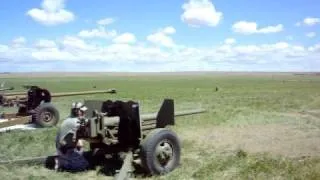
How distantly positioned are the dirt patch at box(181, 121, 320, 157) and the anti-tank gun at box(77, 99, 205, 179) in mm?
3128

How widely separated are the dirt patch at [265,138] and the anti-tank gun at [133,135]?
10.3ft

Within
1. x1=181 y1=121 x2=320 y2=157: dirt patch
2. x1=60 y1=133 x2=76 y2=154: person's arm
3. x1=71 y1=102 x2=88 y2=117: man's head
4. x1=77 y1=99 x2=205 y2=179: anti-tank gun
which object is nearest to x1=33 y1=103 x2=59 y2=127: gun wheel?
x1=181 y1=121 x2=320 y2=157: dirt patch

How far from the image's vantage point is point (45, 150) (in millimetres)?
13523

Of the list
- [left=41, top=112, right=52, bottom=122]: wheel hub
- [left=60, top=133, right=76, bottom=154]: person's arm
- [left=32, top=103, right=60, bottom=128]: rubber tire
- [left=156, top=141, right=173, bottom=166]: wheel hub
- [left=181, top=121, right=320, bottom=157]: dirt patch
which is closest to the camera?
[left=156, top=141, right=173, bottom=166]: wheel hub

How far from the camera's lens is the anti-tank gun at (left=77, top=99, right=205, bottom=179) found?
1002 cm

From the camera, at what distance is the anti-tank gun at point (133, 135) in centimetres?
1002

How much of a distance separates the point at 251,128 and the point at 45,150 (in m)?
8.02

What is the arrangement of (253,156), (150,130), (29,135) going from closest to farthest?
(150,130) < (253,156) < (29,135)

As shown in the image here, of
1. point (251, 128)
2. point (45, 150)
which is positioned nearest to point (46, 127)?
point (45, 150)

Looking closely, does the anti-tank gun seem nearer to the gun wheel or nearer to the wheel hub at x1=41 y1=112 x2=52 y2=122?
the gun wheel

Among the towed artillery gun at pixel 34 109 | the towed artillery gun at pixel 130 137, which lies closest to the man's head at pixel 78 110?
the towed artillery gun at pixel 130 137

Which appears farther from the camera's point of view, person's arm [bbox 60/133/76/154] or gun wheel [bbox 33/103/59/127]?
gun wheel [bbox 33/103/59/127]

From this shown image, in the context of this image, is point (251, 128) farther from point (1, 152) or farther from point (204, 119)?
point (1, 152)

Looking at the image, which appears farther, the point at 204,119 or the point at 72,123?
the point at 204,119
